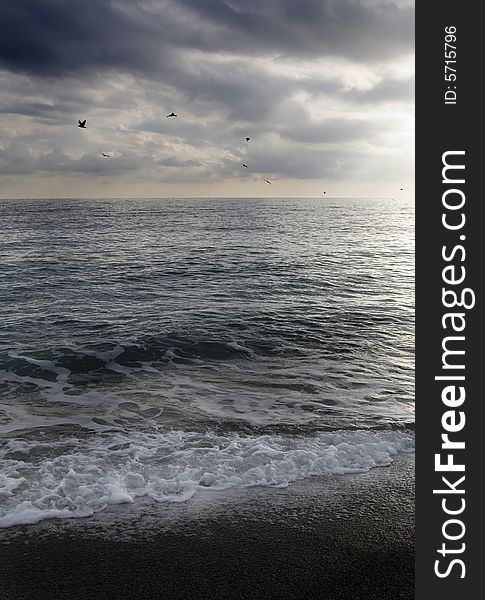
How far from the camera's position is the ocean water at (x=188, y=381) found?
33.6ft

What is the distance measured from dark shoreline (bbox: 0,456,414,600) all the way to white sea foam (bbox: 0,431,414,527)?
664mm

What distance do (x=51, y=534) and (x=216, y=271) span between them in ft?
101

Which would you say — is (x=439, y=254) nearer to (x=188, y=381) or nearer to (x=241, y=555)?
(x=241, y=555)

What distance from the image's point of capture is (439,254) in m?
5.53

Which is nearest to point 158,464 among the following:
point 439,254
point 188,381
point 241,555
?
point 241,555

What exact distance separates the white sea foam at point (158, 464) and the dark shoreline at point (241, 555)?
0.66 m

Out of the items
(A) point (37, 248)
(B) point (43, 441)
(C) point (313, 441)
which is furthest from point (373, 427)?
(A) point (37, 248)

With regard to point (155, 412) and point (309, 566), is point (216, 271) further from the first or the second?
point (309, 566)

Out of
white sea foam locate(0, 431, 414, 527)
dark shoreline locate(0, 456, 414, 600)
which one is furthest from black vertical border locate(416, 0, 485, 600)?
white sea foam locate(0, 431, 414, 527)

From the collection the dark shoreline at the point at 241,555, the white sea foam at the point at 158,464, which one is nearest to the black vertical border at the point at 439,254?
the dark shoreline at the point at 241,555

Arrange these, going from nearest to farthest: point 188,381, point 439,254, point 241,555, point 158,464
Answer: point 439,254 → point 241,555 → point 158,464 → point 188,381

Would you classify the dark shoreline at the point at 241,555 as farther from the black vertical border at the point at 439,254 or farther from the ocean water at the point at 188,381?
the black vertical border at the point at 439,254

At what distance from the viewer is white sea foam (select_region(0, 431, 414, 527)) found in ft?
30.2

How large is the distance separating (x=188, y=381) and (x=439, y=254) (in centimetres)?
1219
